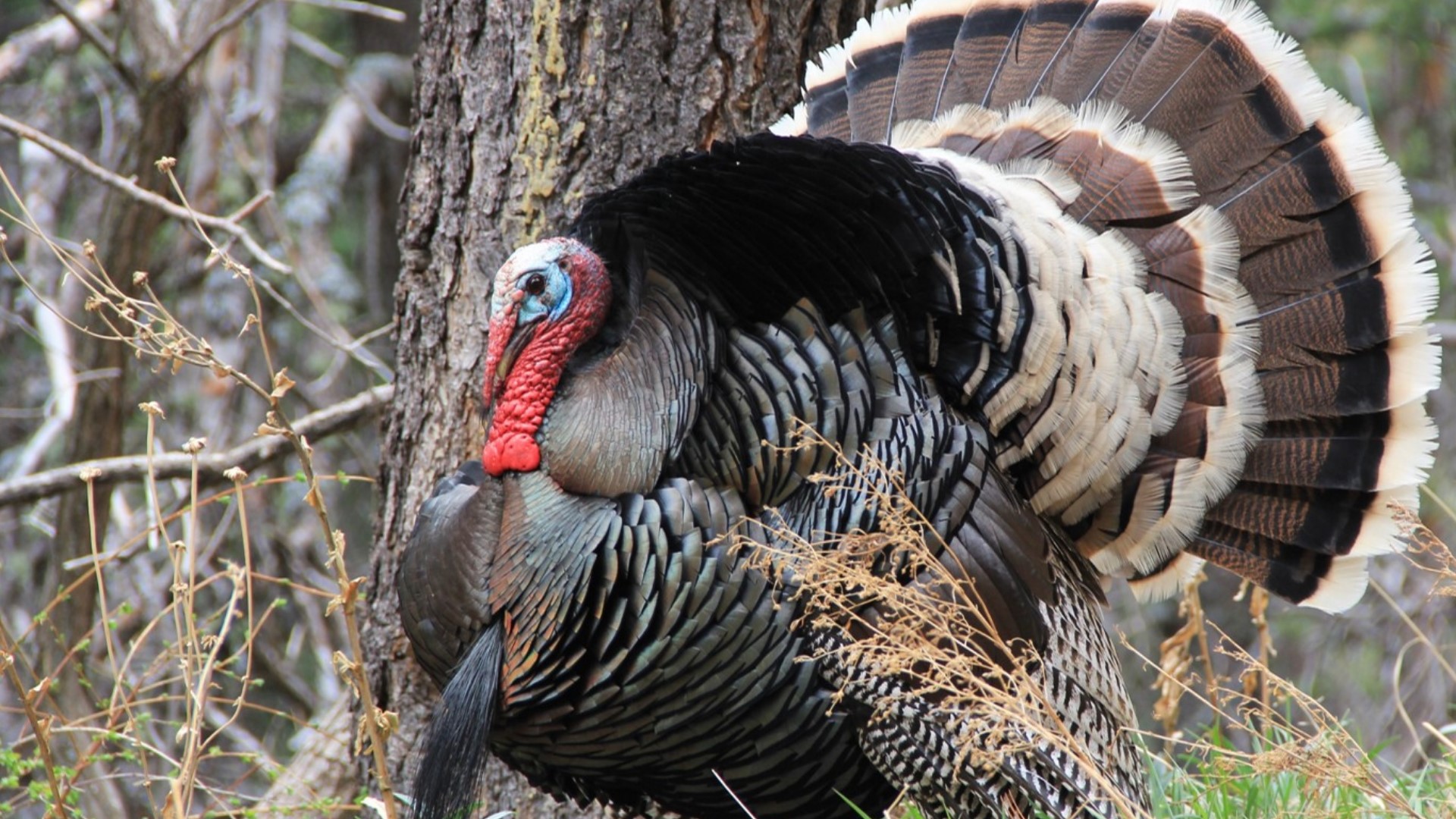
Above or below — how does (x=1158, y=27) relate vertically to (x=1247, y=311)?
above

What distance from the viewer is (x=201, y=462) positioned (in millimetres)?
3688

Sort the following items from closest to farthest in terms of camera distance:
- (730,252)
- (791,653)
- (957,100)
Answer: (791,653)
(730,252)
(957,100)

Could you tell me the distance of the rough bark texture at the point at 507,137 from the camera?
343 cm

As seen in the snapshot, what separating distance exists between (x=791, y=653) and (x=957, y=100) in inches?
55.1

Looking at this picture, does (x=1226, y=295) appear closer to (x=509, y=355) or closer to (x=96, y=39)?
(x=509, y=355)

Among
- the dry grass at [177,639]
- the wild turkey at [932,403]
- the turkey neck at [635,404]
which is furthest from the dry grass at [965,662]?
the dry grass at [177,639]

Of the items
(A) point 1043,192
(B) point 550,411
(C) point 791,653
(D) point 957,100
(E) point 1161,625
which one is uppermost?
(D) point 957,100

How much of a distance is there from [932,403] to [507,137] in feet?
4.18

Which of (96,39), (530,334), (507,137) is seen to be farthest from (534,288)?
(96,39)

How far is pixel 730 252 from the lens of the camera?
2.91m

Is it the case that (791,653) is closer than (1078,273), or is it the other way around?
(791,653)

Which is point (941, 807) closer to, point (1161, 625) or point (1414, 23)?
point (1414, 23)

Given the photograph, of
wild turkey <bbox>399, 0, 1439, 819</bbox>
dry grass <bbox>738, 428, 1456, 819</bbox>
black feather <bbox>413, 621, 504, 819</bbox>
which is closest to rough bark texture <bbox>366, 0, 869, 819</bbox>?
wild turkey <bbox>399, 0, 1439, 819</bbox>

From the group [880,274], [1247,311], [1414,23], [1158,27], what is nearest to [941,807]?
[880,274]
